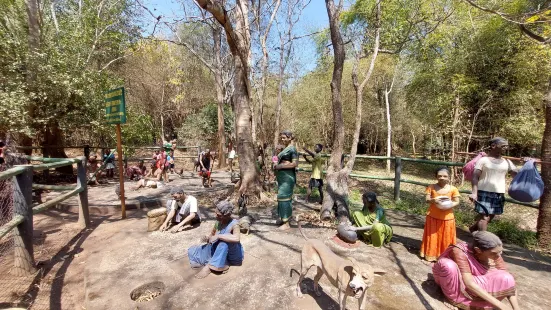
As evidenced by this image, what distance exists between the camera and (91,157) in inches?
330

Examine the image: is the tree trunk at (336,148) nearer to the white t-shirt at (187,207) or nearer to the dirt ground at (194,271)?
the dirt ground at (194,271)

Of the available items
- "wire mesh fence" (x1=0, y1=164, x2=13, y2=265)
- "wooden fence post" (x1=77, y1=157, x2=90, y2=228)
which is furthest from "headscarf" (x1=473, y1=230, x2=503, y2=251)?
"wooden fence post" (x1=77, y1=157, x2=90, y2=228)

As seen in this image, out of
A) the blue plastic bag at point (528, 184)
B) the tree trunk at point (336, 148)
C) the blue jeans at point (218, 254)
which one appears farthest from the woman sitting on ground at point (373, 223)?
the blue jeans at point (218, 254)

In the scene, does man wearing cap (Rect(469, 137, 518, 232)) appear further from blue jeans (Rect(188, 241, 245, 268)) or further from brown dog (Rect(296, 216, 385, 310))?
blue jeans (Rect(188, 241, 245, 268))

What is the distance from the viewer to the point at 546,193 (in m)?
4.14

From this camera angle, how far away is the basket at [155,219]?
439 cm

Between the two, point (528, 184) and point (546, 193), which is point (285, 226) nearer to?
point (528, 184)

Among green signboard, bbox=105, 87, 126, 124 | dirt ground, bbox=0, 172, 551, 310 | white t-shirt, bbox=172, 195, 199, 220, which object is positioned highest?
green signboard, bbox=105, 87, 126, 124

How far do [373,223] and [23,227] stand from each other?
14.1 ft

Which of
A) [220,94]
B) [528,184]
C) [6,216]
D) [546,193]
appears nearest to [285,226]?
[528,184]

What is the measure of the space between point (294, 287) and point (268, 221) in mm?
2254

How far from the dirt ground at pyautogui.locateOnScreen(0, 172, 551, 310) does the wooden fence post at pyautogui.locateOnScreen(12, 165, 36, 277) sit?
0.14 metres

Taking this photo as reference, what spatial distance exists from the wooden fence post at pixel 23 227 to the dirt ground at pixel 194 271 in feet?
0.47

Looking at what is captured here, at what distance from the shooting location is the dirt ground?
8.54 feet
